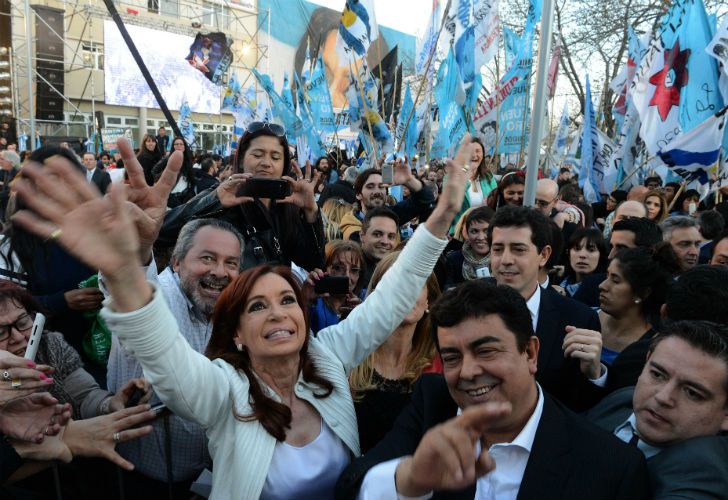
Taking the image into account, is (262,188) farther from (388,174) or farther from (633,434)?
(388,174)

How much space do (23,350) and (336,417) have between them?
4.04 feet

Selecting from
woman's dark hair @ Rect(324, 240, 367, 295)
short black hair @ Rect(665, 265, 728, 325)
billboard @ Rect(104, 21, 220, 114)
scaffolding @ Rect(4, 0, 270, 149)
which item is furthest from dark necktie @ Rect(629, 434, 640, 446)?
billboard @ Rect(104, 21, 220, 114)

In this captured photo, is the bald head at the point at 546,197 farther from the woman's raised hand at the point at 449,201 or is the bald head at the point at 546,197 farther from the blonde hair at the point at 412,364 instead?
the woman's raised hand at the point at 449,201

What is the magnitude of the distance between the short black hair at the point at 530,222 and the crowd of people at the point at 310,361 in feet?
0.07

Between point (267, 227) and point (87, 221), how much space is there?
1756mm

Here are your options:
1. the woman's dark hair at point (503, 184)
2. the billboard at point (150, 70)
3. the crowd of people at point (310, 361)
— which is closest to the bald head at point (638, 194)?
the woman's dark hair at point (503, 184)

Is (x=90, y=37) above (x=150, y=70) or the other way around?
above

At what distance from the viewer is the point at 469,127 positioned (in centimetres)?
747

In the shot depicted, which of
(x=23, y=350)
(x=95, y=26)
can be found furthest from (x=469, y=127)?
(x=95, y=26)

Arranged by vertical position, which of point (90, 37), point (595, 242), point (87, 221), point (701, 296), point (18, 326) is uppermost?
point (90, 37)

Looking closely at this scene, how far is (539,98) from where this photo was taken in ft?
13.4

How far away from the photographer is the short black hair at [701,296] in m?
2.23

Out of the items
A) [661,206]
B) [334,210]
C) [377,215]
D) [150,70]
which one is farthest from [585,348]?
[150,70]

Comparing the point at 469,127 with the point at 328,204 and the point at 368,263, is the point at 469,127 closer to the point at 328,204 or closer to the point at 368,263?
the point at 328,204
